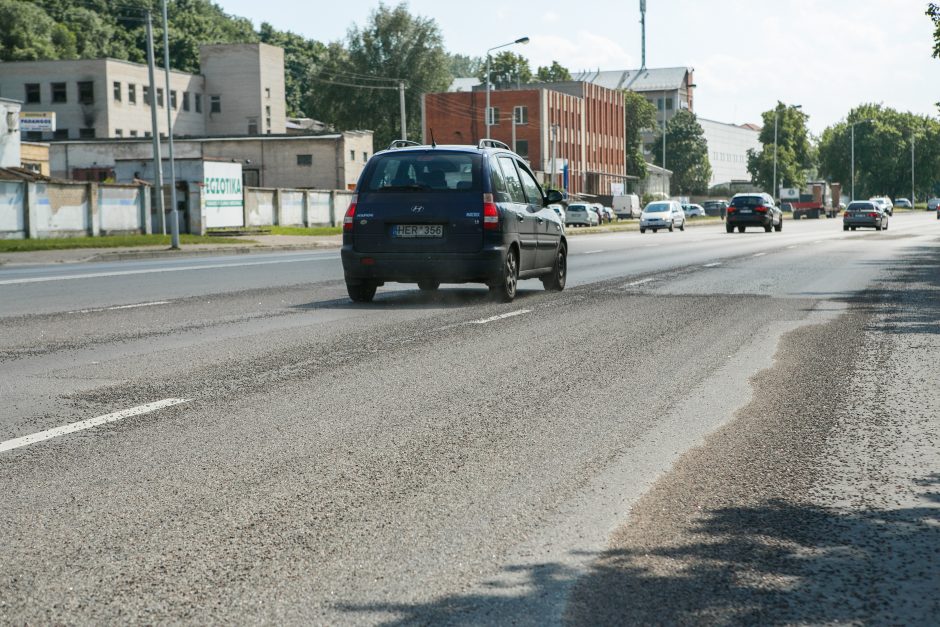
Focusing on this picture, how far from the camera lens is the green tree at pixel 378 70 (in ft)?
366

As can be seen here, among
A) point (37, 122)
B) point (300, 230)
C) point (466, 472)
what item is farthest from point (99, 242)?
→ point (37, 122)

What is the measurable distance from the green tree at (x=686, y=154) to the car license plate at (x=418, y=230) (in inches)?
5631

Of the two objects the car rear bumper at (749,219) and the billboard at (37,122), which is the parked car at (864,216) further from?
the billboard at (37,122)

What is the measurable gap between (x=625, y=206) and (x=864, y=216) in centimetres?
4023

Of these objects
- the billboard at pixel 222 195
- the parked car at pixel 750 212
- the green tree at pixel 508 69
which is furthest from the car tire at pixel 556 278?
the green tree at pixel 508 69

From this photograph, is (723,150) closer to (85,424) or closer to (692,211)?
(692,211)

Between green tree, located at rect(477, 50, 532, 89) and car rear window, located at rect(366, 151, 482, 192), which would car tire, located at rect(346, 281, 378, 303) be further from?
green tree, located at rect(477, 50, 532, 89)

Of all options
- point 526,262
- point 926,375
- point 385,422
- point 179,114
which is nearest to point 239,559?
point 385,422

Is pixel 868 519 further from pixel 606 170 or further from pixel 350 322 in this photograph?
pixel 606 170

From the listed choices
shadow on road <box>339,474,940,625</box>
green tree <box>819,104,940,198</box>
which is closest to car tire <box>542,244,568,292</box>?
shadow on road <box>339,474,940,625</box>

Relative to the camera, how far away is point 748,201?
186 ft

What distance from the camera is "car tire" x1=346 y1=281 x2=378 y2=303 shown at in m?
15.2

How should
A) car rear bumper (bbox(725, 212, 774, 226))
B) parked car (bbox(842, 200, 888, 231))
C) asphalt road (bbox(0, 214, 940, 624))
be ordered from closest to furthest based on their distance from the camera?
asphalt road (bbox(0, 214, 940, 624))
car rear bumper (bbox(725, 212, 774, 226))
parked car (bbox(842, 200, 888, 231))

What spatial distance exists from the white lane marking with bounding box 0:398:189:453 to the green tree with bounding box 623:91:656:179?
13936cm
